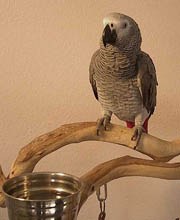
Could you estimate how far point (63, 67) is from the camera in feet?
3.83

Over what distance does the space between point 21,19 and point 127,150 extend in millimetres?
498

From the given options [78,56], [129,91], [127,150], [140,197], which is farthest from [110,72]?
[140,197]

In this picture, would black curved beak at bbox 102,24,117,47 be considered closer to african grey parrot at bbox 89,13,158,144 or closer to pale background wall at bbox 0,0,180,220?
african grey parrot at bbox 89,13,158,144

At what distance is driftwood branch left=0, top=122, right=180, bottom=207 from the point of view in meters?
0.81

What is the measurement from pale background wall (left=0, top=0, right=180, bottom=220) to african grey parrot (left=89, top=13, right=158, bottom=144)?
238 millimetres

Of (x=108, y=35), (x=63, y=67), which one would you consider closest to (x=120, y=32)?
(x=108, y=35)

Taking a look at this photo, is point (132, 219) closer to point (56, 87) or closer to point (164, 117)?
point (164, 117)

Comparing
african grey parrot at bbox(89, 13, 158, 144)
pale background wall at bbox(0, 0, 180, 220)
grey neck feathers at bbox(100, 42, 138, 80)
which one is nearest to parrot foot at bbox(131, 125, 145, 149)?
african grey parrot at bbox(89, 13, 158, 144)

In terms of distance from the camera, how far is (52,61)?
1.16 m

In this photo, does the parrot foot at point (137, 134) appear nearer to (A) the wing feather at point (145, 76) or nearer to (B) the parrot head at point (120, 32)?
(A) the wing feather at point (145, 76)

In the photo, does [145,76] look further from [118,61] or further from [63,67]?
[63,67]

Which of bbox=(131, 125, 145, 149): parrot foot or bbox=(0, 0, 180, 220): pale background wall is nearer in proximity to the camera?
bbox=(131, 125, 145, 149): parrot foot

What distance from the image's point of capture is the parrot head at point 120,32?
781 mm

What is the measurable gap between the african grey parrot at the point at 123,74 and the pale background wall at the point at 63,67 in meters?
0.24
